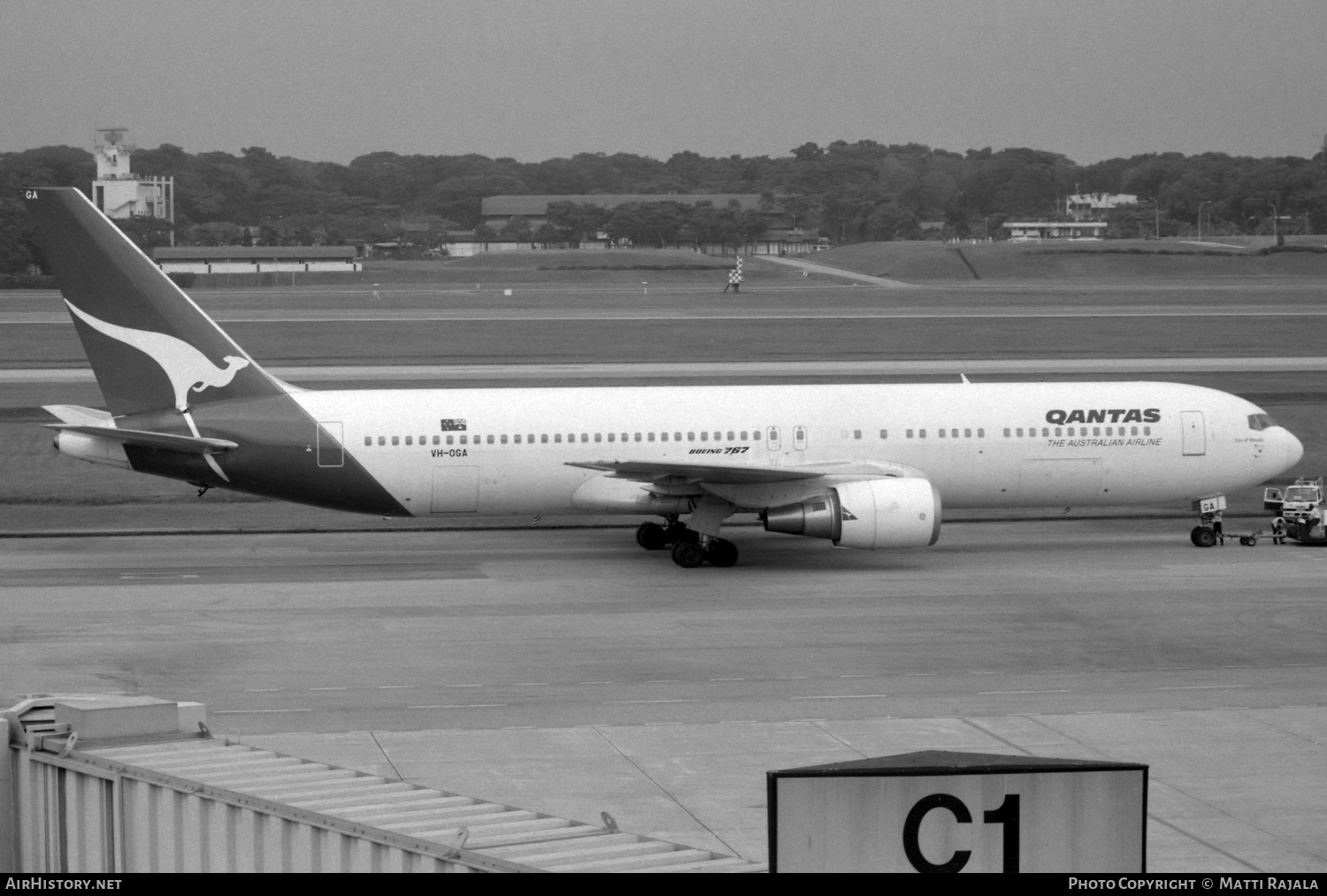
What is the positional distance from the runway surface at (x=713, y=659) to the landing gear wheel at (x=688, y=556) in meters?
0.44

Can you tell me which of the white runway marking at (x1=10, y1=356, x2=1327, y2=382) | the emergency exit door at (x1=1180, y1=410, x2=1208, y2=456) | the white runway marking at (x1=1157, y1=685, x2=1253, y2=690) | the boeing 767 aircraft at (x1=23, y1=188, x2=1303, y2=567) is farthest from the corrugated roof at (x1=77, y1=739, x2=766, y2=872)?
the white runway marking at (x1=10, y1=356, x2=1327, y2=382)

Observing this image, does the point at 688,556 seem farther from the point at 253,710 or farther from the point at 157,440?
the point at 253,710

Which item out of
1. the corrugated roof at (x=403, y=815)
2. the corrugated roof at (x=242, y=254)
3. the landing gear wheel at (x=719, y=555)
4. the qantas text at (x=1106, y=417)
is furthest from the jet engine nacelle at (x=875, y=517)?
the corrugated roof at (x=242, y=254)

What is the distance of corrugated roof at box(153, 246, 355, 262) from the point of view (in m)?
166

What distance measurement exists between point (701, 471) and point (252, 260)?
473 ft

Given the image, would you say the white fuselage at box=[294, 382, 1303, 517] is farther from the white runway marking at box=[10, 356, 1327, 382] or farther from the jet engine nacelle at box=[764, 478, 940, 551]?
the white runway marking at box=[10, 356, 1327, 382]

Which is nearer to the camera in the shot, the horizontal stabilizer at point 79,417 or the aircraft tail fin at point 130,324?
the aircraft tail fin at point 130,324

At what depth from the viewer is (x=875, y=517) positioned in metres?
33.4

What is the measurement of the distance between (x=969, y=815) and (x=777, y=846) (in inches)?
49.1

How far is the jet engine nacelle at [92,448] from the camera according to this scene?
3447cm

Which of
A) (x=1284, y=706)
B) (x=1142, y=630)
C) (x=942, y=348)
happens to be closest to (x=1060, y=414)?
(x=1142, y=630)

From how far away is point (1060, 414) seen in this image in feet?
120

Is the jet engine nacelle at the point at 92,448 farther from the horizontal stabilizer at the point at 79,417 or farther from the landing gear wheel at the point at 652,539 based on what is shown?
the landing gear wheel at the point at 652,539

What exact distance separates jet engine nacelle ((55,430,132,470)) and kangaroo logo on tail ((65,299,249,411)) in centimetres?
163
